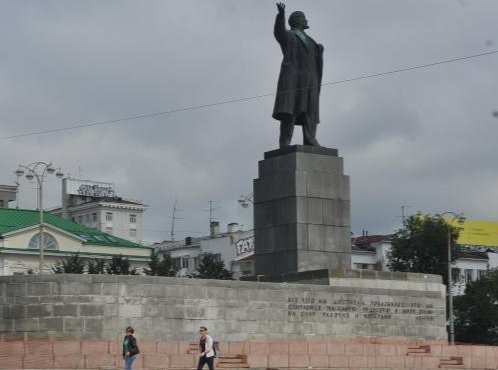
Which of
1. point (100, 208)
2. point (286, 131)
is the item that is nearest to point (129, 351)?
point (286, 131)

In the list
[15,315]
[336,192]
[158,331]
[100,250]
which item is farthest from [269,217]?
[100,250]

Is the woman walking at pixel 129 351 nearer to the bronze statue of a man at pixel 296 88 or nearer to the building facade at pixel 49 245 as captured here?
the bronze statue of a man at pixel 296 88

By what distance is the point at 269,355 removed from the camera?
3578 cm

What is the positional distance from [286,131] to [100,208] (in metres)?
113

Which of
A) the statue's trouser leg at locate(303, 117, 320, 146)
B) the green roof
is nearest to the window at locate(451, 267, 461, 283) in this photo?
the green roof

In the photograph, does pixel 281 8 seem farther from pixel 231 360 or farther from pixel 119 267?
pixel 119 267

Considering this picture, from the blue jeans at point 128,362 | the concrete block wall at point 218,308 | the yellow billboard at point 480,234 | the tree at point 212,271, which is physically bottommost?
the blue jeans at point 128,362

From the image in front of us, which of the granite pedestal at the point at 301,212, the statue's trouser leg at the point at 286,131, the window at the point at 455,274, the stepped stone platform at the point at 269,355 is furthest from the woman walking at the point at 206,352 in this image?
the window at the point at 455,274

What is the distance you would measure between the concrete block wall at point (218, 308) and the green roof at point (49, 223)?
195ft

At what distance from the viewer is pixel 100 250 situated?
98.8 m

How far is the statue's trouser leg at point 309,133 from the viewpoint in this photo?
42.7 m

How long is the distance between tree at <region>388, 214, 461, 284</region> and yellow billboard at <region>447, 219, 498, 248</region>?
40136mm

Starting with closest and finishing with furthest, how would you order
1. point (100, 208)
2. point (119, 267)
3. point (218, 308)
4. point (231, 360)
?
Answer: point (231, 360) < point (218, 308) < point (119, 267) < point (100, 208)

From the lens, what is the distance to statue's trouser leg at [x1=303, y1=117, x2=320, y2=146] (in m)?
42.7
